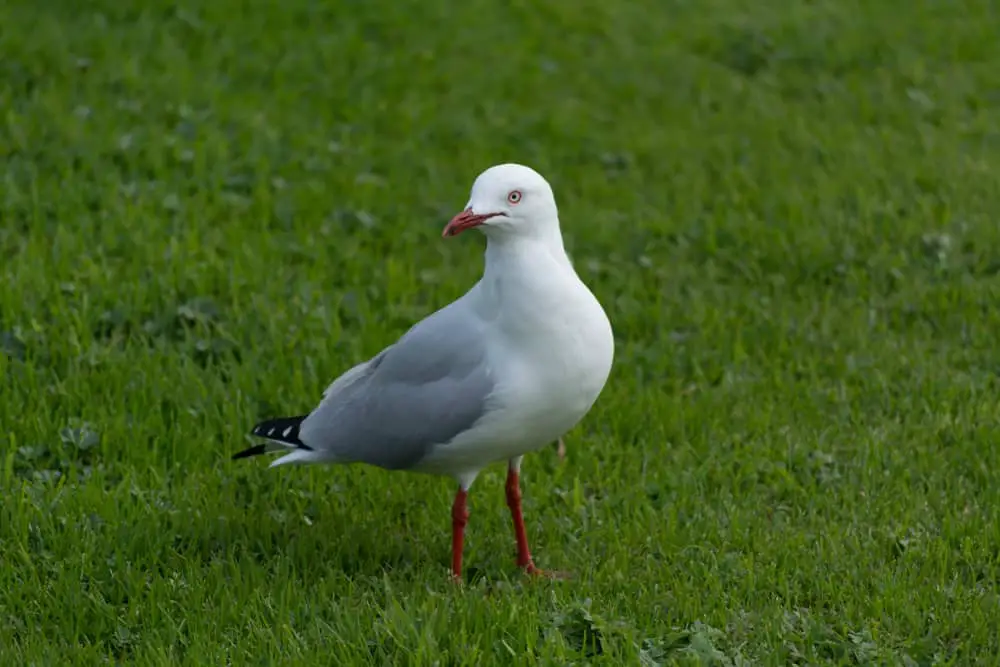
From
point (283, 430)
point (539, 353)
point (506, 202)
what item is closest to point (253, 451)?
point (283, 430)

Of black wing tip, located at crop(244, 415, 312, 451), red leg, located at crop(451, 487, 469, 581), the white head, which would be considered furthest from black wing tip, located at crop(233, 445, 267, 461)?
the white head

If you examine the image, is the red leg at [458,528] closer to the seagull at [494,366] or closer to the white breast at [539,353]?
the seagull at [494,366]

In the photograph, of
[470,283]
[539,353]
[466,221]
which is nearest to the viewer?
[466,221]

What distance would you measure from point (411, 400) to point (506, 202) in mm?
810

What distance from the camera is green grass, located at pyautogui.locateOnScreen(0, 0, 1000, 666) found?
4570 mm

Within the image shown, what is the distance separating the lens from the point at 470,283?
7.26 m

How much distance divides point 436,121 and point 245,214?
6.23 ft

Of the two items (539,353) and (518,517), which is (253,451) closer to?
(518,517)

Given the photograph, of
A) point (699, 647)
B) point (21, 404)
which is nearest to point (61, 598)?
point (21, 404)

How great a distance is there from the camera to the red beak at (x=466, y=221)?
4.28 metres

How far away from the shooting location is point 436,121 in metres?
9.20

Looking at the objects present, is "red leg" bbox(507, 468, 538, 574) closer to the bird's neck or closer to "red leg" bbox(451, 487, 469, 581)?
"red leg" bbox(451, 487, 469, 581)

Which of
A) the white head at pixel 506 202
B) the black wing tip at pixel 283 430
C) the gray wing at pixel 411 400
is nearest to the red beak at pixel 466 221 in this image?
the white head at pixel 506 202

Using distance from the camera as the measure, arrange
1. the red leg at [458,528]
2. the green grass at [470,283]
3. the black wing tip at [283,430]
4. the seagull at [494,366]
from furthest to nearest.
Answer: the black wing tip at [283,430], the red leg at [458,528], the green grass at [470,283], the seagull at [494,366]
